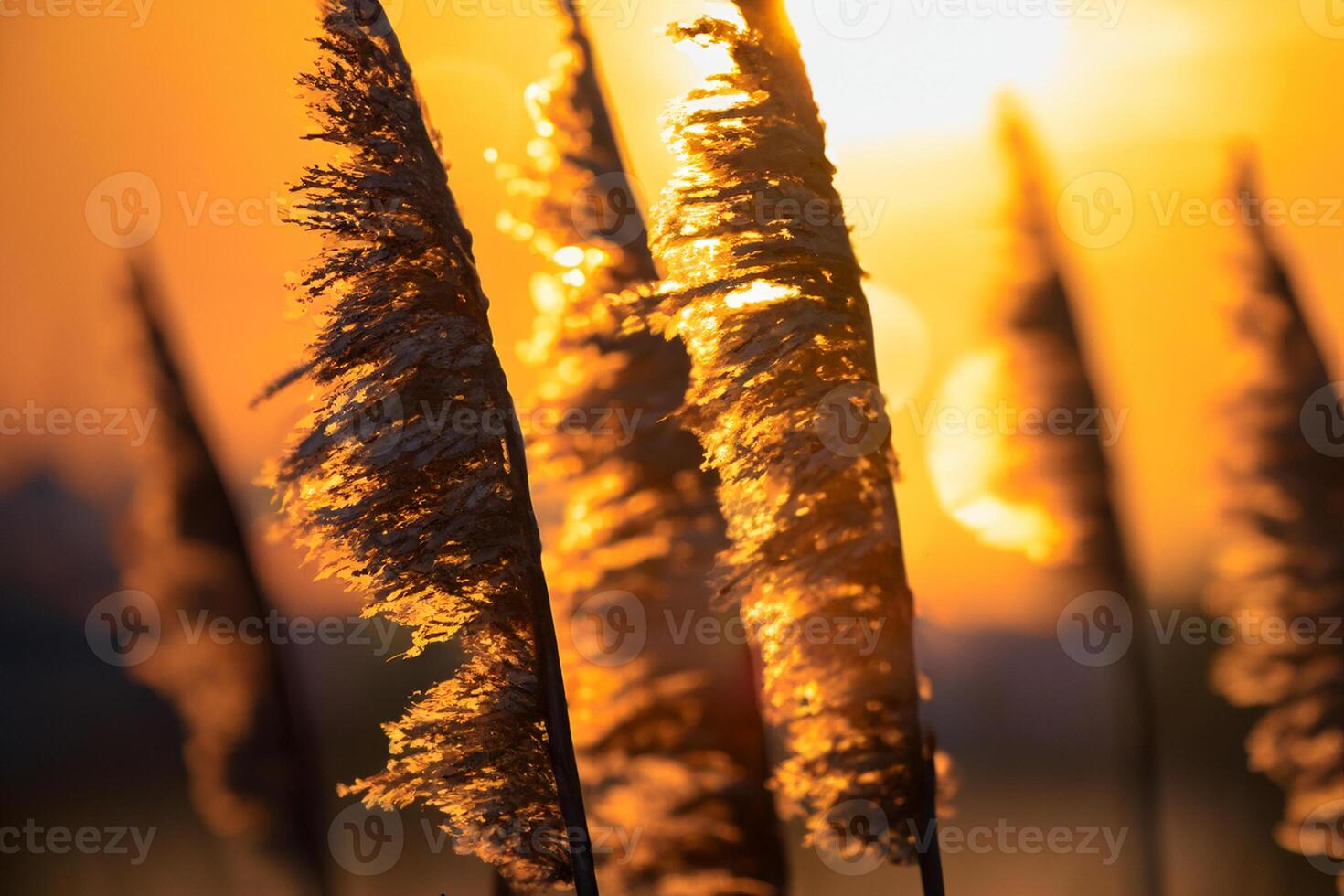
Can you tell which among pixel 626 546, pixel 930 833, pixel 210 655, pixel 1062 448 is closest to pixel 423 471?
pixel 930 833

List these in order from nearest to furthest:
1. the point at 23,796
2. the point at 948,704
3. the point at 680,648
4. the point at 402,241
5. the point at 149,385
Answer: the point at 402,241 → the point at 680,648 → the point at 948,704 → the point at 149,385 → the point at 23,796

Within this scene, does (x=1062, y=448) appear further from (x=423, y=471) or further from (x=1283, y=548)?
(x=423, y=471)

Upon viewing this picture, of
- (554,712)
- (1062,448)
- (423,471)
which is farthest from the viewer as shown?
(1062,448)

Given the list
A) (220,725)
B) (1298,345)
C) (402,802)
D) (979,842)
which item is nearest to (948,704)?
(979,842)

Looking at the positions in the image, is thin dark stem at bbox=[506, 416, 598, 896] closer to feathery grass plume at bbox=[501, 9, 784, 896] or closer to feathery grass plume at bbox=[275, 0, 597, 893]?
feathery grass plume at bbox=[275, 0, 597, 893]

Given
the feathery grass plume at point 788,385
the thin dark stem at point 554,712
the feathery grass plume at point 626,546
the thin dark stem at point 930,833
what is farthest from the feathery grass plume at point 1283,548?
the thin dark stem at point 554,712

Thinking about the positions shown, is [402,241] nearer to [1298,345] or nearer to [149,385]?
[149,385]
